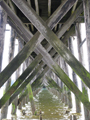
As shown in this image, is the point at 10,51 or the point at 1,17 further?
the point at 10,51

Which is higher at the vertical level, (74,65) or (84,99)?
(74,65)

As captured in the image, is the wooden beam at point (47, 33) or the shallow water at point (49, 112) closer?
the wooden beam at point (47, 33)

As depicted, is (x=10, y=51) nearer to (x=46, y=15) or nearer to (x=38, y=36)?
(x=46, y=15)

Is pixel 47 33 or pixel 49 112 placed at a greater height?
pixel 47 33

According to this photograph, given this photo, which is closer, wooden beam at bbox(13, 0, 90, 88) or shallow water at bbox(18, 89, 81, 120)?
wooden beam at bbox(13, 0, 90, 88)

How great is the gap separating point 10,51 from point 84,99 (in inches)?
107

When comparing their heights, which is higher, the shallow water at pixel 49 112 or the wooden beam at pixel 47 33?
the wooden beam at pixel 47 33

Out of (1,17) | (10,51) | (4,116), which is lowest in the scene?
(4,116)

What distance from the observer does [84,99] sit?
8.63ft

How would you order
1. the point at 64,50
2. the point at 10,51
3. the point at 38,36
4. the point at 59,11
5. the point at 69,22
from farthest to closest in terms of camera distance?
the point at 10,51, the point at 69,22, the point at 59,11, the point at 38,36, the point at 64,50

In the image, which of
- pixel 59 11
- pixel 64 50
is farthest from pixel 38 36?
pixel 59 11

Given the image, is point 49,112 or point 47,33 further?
point 49,112

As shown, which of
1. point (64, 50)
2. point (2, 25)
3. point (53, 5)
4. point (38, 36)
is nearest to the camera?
point (64, 50)

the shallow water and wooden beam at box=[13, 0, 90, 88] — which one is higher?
wooden beam at box=[13, 0, 90, 88]
